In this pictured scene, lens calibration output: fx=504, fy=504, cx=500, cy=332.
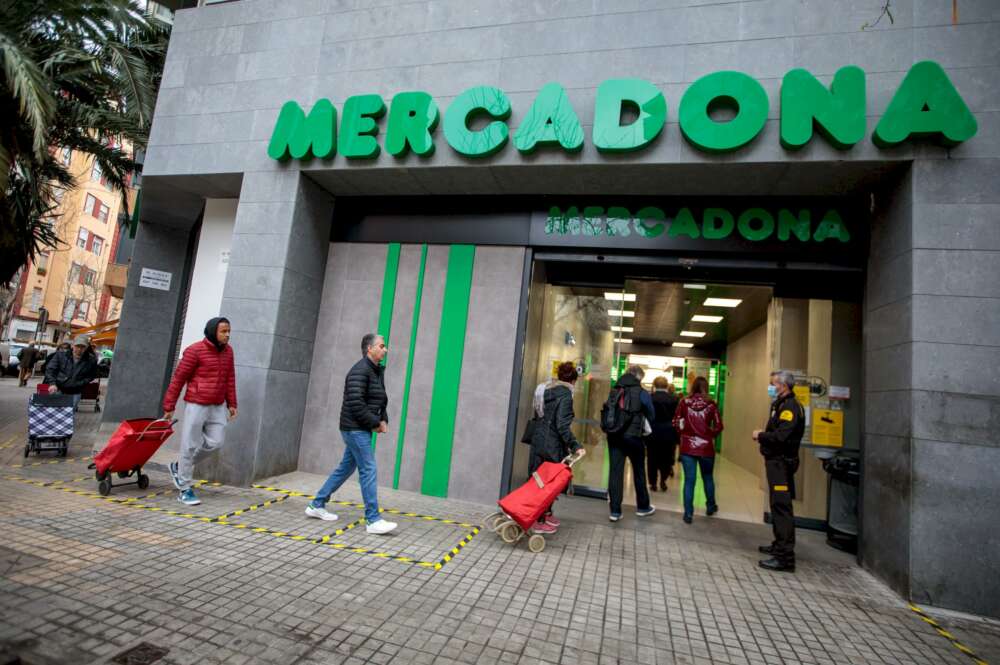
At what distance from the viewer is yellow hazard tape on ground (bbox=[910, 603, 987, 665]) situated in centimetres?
347

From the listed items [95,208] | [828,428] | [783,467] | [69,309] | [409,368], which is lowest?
[783,467]

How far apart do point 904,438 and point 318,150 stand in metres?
7.36

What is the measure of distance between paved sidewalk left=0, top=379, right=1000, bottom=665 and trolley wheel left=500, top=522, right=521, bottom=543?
3.9 inches

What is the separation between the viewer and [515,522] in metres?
4.91

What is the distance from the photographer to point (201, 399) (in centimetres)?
561

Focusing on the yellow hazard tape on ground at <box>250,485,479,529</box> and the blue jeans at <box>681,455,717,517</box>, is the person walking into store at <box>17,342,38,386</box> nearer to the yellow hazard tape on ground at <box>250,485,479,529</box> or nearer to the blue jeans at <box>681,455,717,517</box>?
the yellow hazard tape on ground at <box>250,485,479,529</box>

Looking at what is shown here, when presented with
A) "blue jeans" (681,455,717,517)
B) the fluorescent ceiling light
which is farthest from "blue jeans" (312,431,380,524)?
the fluorescent ceiling light

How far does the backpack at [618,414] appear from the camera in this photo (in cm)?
626

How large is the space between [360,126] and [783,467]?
251 inches

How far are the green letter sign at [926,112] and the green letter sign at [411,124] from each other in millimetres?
4872

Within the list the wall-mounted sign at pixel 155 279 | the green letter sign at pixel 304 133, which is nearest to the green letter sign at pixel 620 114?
the green letter sign at pixel 304 133

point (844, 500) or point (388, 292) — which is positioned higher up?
point (388, 292)

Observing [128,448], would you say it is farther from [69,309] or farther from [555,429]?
[69,309]

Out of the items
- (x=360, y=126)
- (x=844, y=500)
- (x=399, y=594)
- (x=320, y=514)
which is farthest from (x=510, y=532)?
(x=360, y=126)
